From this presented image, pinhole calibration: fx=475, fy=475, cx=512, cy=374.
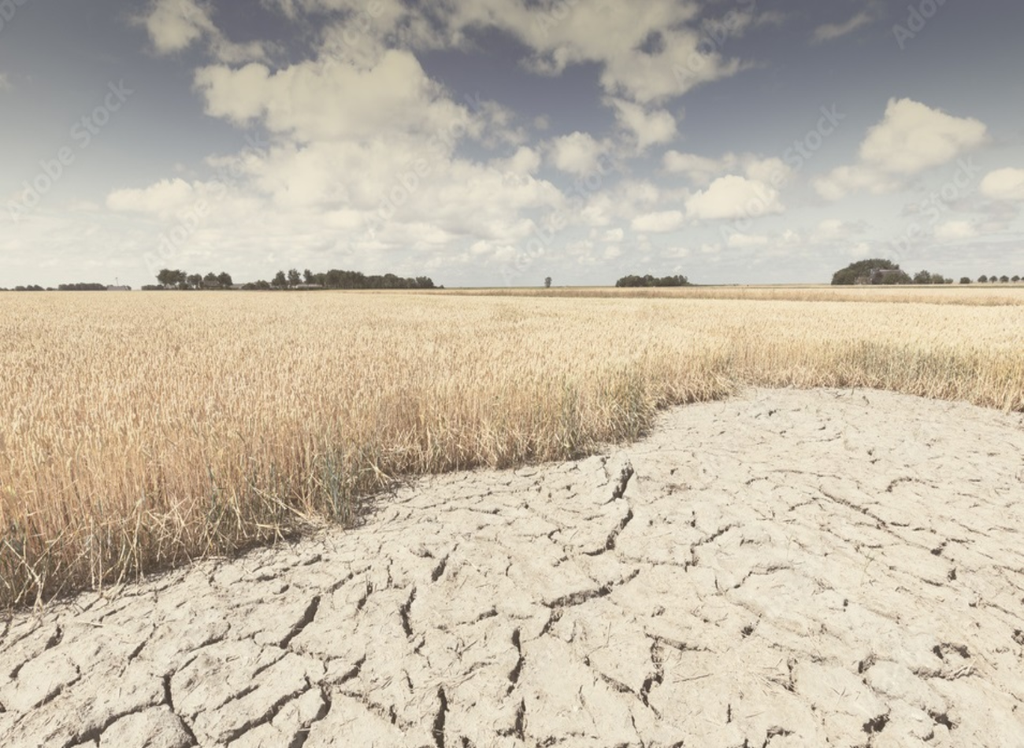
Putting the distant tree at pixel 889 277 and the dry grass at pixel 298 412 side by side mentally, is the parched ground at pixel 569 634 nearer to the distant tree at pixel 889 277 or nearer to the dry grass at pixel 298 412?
the dry grass at pixel 298 412

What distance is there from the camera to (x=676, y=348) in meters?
7.68

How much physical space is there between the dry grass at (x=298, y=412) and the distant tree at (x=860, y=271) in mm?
88182

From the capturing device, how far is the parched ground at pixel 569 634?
1802 mm

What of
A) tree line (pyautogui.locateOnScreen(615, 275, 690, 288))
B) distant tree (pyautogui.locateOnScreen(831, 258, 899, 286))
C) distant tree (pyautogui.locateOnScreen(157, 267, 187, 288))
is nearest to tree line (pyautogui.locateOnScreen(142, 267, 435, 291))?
distant tree (pyautogui.locateOnScreen(157, 267, 187, 288))

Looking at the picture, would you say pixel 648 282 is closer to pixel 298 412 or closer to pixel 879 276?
pixel 879 276

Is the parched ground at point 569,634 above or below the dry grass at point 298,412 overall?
below

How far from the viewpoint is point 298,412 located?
3.77m

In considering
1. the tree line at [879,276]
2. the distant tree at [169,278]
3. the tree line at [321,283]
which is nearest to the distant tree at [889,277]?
the tree line at [879,276]

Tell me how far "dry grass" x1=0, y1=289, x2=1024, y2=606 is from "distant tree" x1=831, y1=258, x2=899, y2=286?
88.2 metres

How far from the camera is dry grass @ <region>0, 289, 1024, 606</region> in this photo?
2.67m

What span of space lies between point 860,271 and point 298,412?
10188 cm

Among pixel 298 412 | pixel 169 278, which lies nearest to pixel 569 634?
pixel 298 412

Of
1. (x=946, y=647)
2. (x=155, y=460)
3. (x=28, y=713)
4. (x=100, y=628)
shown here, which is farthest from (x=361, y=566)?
(x=946, y=647)

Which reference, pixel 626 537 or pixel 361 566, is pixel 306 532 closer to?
pixel 361 566
